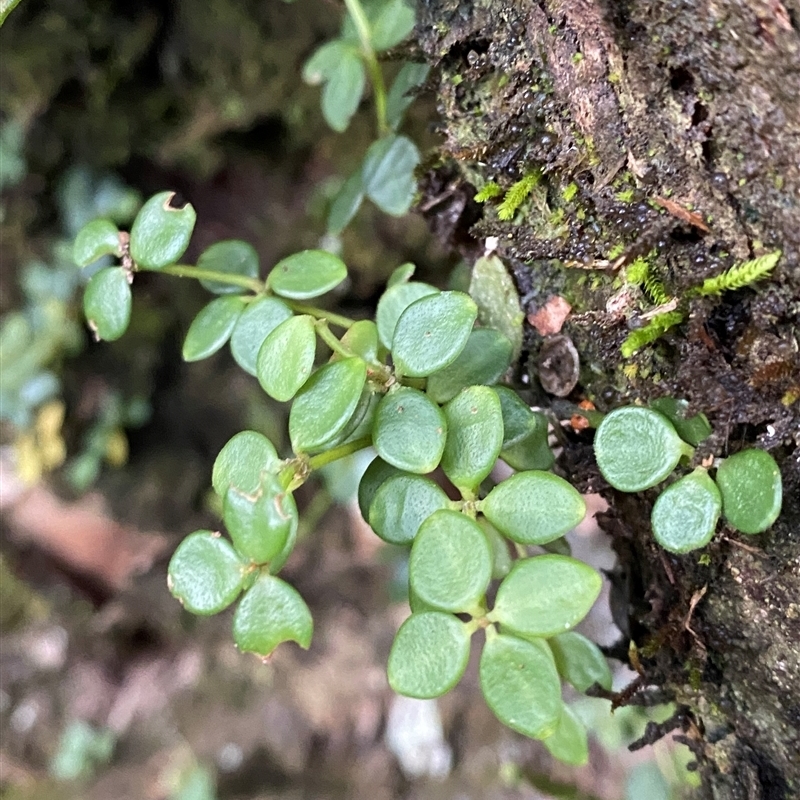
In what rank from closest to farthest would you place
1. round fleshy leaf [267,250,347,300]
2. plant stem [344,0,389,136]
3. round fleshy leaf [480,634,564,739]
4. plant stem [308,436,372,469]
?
round fleshy leaf [480,634,564,739]
plant stem [308,436,372,469]
round fleshy leaf [267,250,347,300]
plant stem [344,0,389,136]

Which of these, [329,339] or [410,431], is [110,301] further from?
[410,431]

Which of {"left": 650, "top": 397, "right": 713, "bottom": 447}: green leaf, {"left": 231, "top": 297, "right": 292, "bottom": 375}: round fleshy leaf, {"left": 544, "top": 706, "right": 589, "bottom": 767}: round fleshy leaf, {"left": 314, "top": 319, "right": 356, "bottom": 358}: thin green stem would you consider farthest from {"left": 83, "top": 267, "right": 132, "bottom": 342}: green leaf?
{"left": 544, "top": 706, "right": 589, "bottom": 767}: round fleshy leaf

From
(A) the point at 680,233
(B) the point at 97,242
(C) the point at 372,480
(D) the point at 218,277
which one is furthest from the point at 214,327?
(A) the point at 680,233

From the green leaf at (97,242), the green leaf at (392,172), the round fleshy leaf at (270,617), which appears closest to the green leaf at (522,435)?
the round fleshy leaf at (270,617)

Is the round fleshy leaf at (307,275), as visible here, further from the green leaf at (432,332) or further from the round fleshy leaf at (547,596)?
the round fleshy leaf at (547,596)

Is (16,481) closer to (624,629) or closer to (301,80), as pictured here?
(301,80)

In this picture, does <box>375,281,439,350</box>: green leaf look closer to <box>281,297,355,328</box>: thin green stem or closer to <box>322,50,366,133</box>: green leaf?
<box>281,297,355,328</box>: thin green stem
